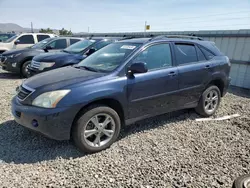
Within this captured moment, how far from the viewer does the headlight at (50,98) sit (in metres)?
2.81

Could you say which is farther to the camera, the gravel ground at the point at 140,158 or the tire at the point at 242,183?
the gravel ground at the point at 140,158

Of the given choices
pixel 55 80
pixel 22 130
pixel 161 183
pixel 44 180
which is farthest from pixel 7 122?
pixel 161 183

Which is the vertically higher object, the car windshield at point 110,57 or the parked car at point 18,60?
the car windshield at point 110,57

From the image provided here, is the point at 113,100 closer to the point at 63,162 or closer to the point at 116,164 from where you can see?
the point at 116,164

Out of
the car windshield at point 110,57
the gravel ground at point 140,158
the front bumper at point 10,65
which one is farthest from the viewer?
the front bumper at point 10,65

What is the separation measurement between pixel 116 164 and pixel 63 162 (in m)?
0.73

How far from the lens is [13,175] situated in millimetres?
2580

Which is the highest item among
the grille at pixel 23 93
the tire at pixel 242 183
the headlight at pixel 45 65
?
the grille at pixel 23 93

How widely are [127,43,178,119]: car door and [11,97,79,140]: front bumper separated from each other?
987mm

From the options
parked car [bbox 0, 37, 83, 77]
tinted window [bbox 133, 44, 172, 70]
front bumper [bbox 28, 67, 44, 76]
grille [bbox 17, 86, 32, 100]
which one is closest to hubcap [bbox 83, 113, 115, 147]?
grille [bbox 17, 86, 32, 100]

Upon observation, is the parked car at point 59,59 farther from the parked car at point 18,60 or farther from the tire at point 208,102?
the tire at point 208,102

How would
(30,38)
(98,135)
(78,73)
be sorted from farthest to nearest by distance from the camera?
(30,38) < (78,73) < (98,135)

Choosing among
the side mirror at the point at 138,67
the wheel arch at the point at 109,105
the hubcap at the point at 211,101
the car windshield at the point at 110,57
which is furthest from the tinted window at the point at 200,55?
the wheel arch at the point at 109,105

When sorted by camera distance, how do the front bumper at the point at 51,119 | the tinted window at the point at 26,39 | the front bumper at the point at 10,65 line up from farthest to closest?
the tinted window at the point at 26,39 → the front bumper at the point at 10,65 → the front bumper at the point at 51,119
